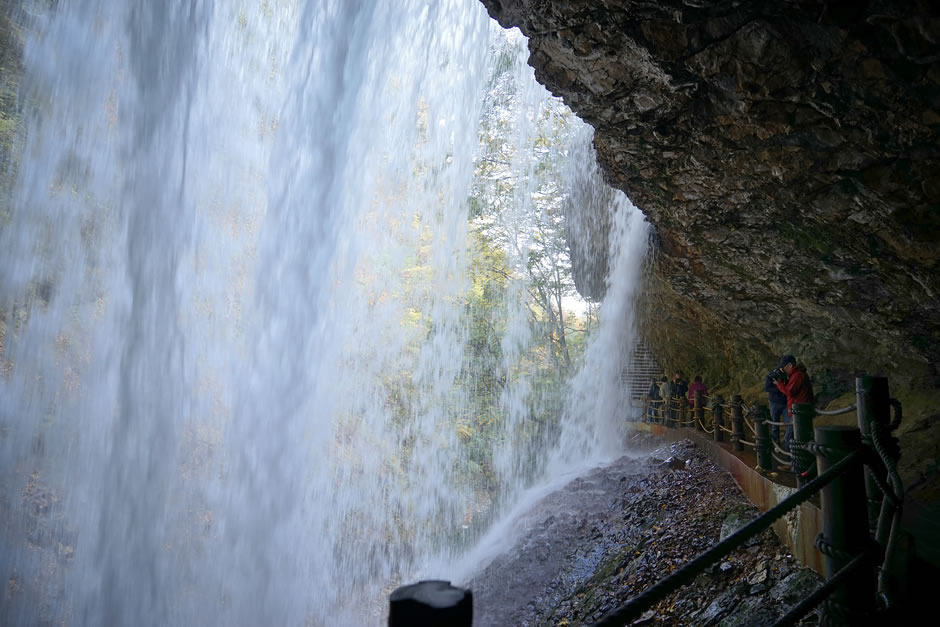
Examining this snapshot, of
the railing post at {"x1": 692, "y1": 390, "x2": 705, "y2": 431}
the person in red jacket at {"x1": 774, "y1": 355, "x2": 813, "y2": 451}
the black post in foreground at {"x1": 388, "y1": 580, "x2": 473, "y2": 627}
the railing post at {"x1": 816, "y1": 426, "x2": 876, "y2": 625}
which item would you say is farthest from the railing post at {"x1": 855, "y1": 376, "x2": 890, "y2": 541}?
the railing post at {"x1": 692, "y1": 390, "x2": 705, "y2": 431}

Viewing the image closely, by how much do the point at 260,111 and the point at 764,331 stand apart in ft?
54.6

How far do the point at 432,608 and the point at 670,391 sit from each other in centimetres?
1575

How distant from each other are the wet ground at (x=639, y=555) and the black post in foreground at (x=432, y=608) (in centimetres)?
324

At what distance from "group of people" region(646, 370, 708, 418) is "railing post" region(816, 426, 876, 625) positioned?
10.9 meters

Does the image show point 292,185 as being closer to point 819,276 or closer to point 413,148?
point 413,148

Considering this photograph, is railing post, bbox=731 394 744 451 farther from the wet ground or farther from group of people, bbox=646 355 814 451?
the wet ground

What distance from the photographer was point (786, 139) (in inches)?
250

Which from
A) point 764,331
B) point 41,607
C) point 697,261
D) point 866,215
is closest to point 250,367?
point 41,607

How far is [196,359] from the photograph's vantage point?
16.9m

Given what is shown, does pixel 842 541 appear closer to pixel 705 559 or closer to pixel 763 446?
pixel 705 559

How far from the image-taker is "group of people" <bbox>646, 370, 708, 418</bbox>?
13.4m

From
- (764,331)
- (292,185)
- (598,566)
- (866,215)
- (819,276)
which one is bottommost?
(598,566)

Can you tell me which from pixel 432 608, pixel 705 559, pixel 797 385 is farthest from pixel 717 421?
pixel 432 608

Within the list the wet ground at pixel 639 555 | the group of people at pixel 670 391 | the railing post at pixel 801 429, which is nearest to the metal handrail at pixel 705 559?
the wet ground at pixel 639 555
